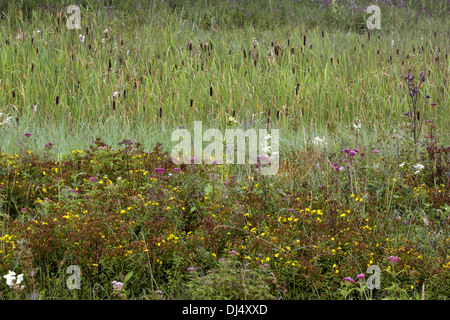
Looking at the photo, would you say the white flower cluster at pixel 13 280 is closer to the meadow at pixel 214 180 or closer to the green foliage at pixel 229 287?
the meadow at pixel 214 180

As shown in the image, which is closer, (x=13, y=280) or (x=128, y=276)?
(x=13, y=280)

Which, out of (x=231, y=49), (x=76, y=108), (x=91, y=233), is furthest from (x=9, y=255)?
(x=231, y=49)

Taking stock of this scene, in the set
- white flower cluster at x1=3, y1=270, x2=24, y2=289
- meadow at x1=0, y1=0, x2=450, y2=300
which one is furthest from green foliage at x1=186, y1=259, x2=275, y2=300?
white flower cluster at x1=3, y1=270, x2=24, y2=289

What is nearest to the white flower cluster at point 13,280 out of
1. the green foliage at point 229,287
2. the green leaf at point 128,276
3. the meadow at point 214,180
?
the meadow at point 214,180

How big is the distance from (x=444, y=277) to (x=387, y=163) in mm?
1783

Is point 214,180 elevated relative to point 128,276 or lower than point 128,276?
elevated

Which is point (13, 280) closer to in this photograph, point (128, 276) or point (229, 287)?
point (128, 276)

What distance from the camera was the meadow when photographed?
2.73 m

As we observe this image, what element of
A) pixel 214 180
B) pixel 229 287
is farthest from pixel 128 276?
pixel 214 180

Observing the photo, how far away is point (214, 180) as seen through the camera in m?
3.70

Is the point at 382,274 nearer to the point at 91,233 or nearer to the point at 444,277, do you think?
the point at 444,277

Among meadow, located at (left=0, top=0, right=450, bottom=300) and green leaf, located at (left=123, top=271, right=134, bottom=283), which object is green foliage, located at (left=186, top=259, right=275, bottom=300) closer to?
meadow, located at (left=0, top=0, right=450, bottom=300)
